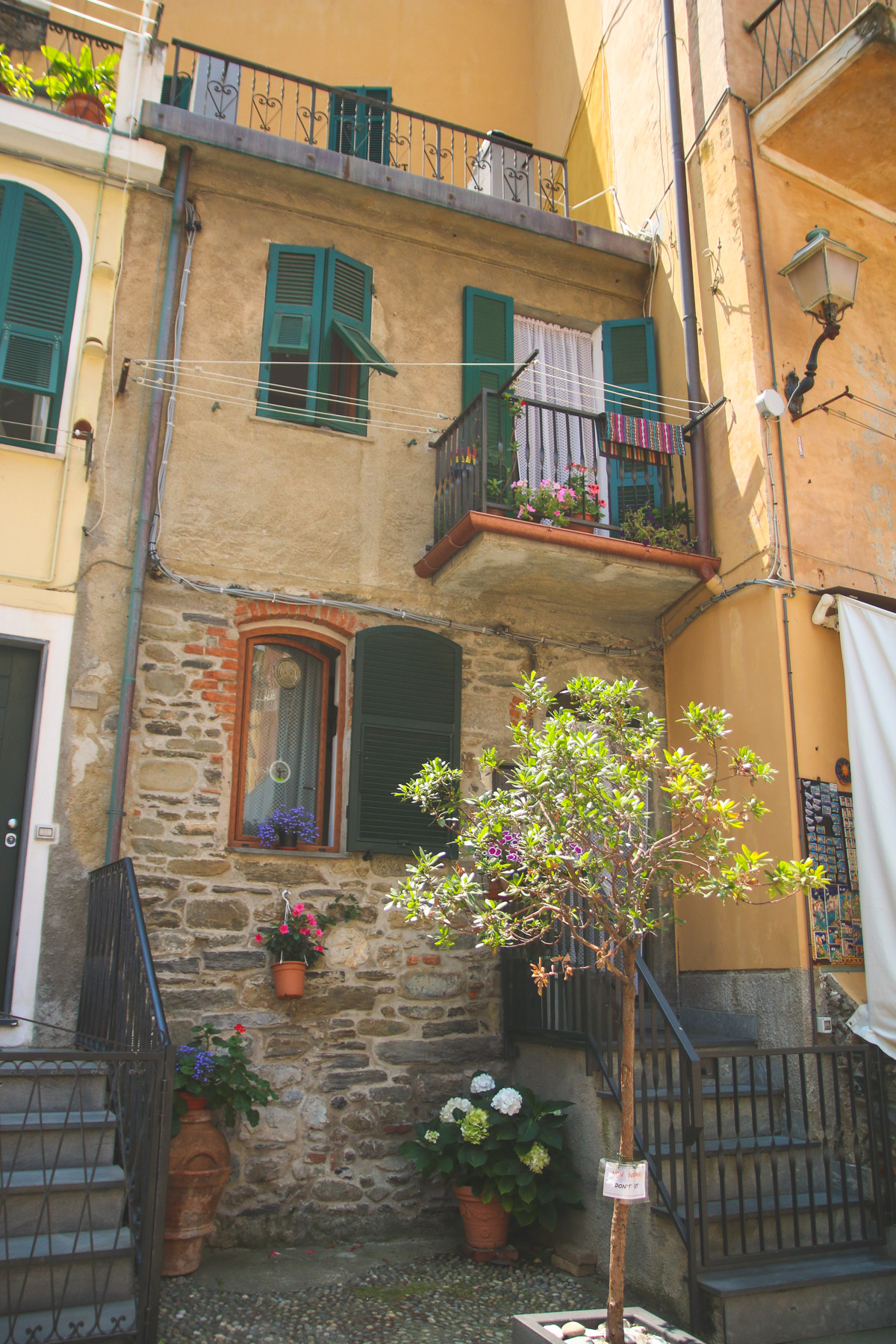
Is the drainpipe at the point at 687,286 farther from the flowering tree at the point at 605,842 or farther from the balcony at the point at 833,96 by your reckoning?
the flowering tree at the point at 605,842

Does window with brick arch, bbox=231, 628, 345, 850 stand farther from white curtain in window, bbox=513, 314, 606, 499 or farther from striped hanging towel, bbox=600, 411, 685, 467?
striped hanging towel, bbox=600, 411, 685, 467

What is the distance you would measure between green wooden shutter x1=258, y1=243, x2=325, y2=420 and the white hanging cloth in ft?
13.4

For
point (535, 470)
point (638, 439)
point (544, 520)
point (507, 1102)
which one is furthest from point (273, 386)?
point (507, 1102)

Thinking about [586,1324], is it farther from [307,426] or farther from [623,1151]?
[307,426]

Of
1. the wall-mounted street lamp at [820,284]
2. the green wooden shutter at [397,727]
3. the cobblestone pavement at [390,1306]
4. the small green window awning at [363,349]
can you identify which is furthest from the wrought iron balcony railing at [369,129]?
the cobblestone pavement at [390,1306]

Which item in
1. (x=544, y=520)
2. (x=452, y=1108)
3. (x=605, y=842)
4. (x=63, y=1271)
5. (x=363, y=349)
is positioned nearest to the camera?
(x=63, y=1271)

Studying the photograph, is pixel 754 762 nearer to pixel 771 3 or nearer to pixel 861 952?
pixel 861 952

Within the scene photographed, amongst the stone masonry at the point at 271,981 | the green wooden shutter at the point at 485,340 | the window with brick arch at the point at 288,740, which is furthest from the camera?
the green wooden shutter at the point at 485,340

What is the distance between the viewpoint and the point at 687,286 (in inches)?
317

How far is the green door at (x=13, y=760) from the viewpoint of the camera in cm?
601

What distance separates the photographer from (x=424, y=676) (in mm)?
7238

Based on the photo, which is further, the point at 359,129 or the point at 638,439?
the point at 359,129

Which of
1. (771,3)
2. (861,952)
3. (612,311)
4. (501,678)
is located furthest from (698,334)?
(861,952)

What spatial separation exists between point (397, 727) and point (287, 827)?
1.02 m
